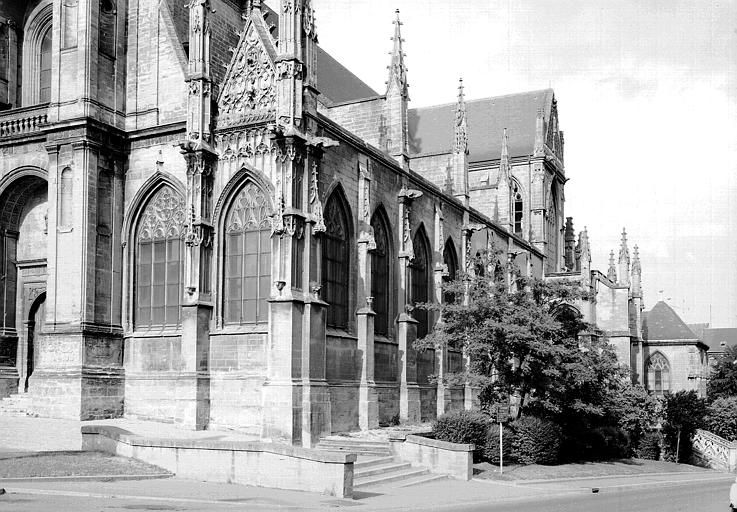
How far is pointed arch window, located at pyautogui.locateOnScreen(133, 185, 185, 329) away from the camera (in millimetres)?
28531

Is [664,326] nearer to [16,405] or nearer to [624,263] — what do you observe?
[624,263]

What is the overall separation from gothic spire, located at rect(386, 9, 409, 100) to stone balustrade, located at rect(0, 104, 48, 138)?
483 inches

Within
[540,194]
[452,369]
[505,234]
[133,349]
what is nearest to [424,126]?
[540,194]

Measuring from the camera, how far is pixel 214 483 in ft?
62.1

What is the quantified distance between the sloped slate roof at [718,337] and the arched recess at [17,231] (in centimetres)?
9608

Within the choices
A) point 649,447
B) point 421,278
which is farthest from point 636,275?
point 421,278

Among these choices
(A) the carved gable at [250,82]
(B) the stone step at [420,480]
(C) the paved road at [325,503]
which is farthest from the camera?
(A) the carved gable at [250,82]

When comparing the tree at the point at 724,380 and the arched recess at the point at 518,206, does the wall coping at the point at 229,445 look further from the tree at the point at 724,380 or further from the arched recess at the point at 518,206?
the tree at the point at 724,380

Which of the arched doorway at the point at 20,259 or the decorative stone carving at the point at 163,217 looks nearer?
the decorative stone carving at the point at 163,217

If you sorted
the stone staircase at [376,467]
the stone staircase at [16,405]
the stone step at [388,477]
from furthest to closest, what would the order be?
the stone staircase at [16,405]
the stone staircase at [376,467]
the stone step at [388,477]

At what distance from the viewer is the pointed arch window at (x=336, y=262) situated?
95.8ft

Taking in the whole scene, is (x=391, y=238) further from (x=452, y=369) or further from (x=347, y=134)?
(x=452, y=369)

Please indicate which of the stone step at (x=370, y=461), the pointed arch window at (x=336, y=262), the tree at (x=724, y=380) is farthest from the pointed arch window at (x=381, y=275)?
the tree at (x=724, y=380)

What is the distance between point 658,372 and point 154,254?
46.4 m
